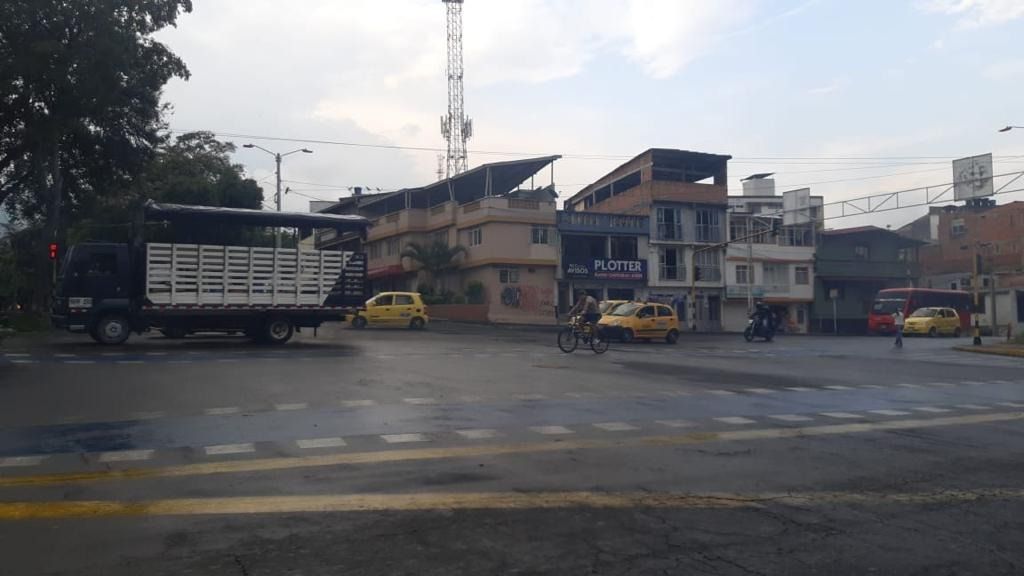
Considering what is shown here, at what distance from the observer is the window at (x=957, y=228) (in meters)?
68.1

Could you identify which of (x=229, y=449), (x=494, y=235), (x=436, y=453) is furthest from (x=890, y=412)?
→ (x=494, y=235)

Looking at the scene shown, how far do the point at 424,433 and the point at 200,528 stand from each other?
13.4 ft

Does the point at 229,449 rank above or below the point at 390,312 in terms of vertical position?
below

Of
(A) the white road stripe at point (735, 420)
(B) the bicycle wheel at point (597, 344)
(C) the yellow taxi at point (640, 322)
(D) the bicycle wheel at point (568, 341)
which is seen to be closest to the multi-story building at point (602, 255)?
(C) the yellow taxi at point (640, 322)

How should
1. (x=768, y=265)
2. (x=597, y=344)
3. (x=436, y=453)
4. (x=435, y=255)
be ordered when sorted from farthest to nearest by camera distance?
(x=768, y=265)
(x=435, y=255)
(x=597, y=344)
(x=436, y=453)

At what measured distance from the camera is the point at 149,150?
35406mm

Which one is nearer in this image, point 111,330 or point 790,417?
point 790,417

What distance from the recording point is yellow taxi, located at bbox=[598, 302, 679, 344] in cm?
3275

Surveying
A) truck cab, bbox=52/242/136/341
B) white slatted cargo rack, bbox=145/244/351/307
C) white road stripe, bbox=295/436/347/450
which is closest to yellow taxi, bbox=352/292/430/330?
white slatted cargo rack, bbox=145/244/351/307

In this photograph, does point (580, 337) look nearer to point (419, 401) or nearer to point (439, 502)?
point (419, 401)

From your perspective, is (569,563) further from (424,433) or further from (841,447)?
(841,447)

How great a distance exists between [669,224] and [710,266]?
500 cm

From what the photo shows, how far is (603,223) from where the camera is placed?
52.9 metres

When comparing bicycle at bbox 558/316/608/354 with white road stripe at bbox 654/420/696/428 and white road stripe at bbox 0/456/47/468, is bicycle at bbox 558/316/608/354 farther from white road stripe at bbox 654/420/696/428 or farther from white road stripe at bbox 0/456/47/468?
white road stripe at bbox 0/456/47/468
